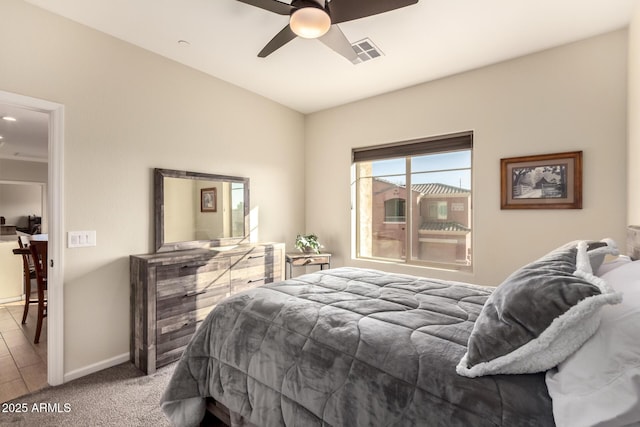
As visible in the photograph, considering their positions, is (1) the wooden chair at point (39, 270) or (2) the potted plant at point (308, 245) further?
(2) the potted plant at point (308, 245)

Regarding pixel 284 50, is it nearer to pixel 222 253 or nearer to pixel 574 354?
pixel 222 253

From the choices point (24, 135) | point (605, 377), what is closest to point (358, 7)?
point (605, 377)

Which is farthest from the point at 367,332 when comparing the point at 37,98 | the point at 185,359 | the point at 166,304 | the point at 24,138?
the point at 24,138

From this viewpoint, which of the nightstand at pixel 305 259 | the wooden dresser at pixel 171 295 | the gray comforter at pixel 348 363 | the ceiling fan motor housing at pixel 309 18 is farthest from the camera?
the nightstand at pixel 305 259

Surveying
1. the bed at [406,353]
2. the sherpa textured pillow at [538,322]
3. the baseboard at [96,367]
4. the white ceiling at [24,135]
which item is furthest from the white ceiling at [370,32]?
the baseboard at [96,367]

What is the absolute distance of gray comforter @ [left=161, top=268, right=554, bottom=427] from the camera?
96 cm

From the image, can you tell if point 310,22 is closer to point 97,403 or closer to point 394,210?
point 394,210

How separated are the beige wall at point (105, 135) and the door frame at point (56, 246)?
Answer: 45 mm

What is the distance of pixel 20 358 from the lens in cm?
275

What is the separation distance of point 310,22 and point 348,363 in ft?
6.38

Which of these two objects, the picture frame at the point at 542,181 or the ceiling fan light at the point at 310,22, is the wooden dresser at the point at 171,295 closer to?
the ceiling fan light at the point at 310,22

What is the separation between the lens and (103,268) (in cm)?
261

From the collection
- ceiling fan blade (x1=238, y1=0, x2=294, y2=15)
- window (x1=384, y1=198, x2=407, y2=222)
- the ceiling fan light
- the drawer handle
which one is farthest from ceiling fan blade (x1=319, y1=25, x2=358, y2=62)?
the drawer handle

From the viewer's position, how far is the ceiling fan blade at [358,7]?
183 centimetres
